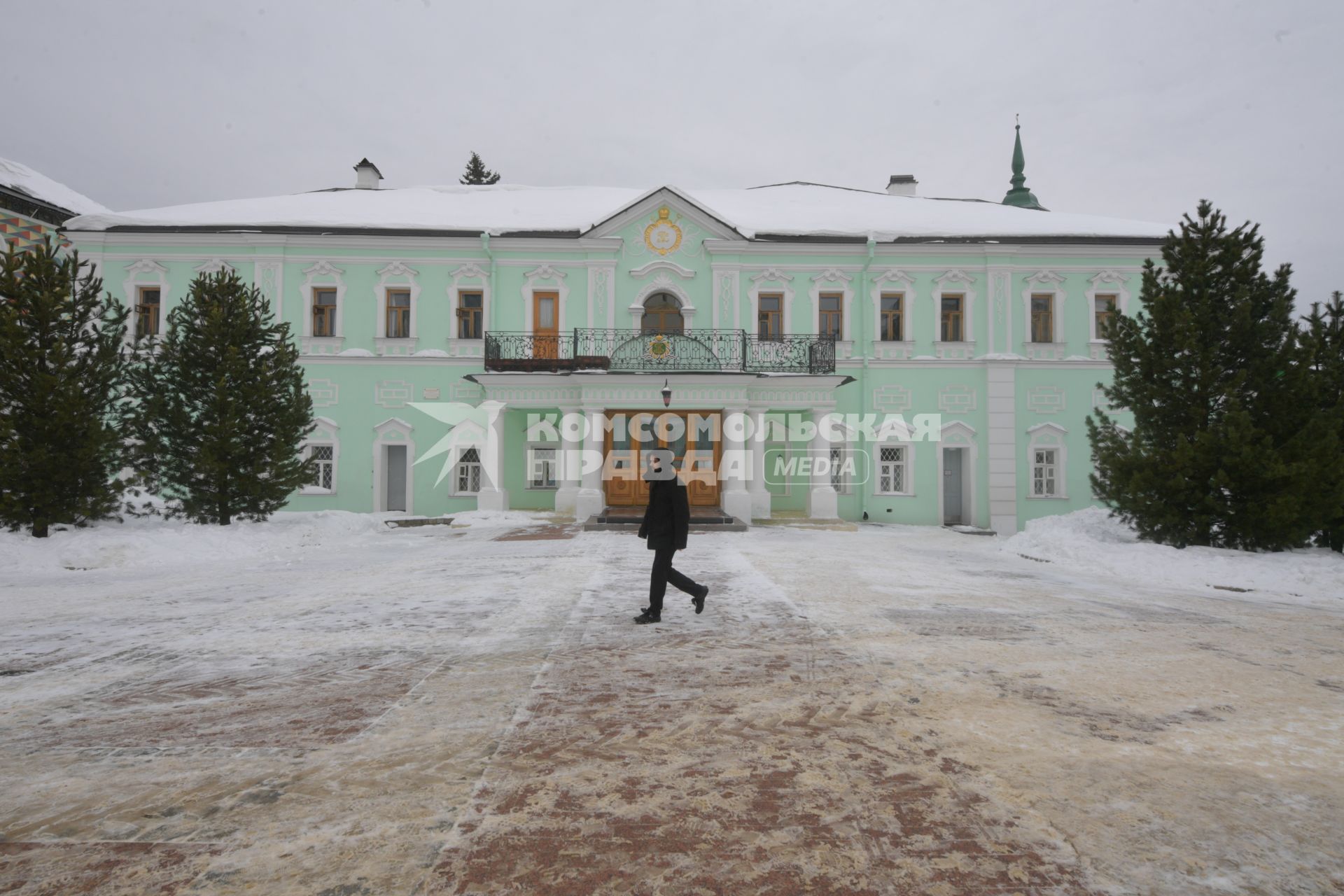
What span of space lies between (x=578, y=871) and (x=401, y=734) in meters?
1.58

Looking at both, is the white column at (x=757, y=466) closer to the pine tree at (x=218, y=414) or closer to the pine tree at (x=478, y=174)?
the pine tree at (x=218, y=414)

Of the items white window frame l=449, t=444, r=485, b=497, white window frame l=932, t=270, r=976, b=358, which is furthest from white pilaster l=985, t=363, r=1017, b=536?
white window frame l=449, t=444, r=485, b=497

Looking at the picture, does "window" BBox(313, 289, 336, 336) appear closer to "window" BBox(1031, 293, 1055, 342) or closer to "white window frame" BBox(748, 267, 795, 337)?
"white window frame" BBox(748, 267, 795, 337)

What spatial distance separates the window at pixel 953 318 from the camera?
1933cm

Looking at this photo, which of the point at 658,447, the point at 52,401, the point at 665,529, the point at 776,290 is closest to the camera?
the point at 665,529

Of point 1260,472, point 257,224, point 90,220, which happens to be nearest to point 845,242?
point 1260,472

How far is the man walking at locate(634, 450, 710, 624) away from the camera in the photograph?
6.15m

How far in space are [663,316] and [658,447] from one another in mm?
3816

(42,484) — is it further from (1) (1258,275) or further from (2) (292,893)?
(1) (1258,275)

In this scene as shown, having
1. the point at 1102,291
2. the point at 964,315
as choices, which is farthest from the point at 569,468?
the point at 1102,291

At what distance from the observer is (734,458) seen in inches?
677

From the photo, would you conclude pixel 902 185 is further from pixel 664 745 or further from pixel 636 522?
pixel 664 745

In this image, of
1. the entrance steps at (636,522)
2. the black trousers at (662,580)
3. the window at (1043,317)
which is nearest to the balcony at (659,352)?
the entrance steps at (636,522)

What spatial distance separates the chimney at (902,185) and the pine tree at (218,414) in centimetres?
2047
